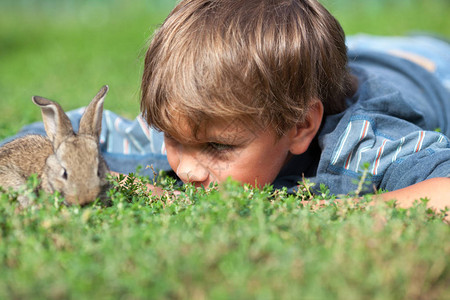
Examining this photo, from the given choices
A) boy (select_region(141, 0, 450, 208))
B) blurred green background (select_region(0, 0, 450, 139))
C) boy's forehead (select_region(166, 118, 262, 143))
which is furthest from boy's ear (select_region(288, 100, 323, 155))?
blurred green background (select_region(0, 0, 450, 139))

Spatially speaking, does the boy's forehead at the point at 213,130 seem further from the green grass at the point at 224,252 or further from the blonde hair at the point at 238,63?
the green grass at the point at 224,252

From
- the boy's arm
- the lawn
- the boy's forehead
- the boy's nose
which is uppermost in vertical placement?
the boy's forehead

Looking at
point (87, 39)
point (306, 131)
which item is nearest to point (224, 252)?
point (306, 131)

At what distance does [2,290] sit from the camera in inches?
82.5

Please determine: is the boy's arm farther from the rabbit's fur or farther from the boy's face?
the rabbit's fur

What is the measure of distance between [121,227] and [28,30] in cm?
1379

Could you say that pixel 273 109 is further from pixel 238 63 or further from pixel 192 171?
pixel 192 171

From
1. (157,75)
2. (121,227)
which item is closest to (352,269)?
(121,227)

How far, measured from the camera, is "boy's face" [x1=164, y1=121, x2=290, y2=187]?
370 centimetres

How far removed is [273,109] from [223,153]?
480 millimetres

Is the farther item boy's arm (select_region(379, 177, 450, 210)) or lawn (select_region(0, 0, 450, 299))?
boy's arm (select_region(379, 177, 450, 210))

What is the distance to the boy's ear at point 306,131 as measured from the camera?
4.13 metres

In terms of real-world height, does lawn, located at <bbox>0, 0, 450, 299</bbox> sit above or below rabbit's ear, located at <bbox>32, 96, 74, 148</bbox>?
below

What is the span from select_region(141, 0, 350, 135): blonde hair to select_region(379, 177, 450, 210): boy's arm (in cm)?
96
